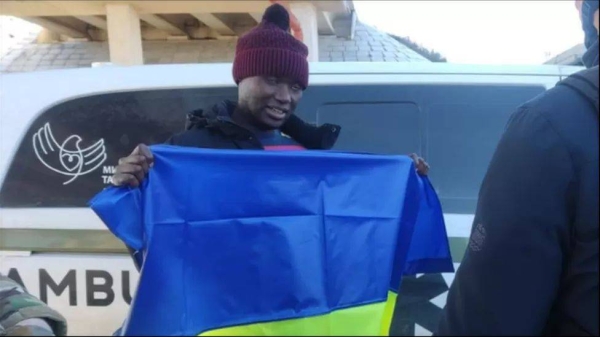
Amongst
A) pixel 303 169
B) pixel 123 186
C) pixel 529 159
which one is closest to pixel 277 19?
pixel 303 169

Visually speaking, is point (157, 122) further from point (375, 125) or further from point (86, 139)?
point (375, 125)

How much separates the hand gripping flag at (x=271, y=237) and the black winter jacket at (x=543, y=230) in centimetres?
23

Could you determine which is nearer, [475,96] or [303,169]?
[303,169]

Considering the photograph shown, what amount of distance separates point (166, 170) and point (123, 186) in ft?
0.43

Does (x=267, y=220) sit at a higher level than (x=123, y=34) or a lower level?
lower

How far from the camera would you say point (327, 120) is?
2975mm

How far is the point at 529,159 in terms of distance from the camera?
4.09 ft

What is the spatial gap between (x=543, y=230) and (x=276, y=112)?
1.01 metres

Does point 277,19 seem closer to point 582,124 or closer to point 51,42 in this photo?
point 582,124

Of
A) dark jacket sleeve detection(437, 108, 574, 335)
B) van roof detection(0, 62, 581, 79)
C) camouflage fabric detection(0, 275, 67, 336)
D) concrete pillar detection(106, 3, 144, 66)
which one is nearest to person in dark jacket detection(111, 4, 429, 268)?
camouflage fabric detection(0, 275, 67, 336)

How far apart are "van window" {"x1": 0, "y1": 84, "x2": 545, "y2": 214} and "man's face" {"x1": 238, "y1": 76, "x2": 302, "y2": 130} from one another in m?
0.92

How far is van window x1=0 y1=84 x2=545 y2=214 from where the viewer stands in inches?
115

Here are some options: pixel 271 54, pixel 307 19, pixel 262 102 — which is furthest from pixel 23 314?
pixel 307 19

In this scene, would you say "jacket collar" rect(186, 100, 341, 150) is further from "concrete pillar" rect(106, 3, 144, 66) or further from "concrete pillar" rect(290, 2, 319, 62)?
"concrete pillar" rect(106, 3, 144, 66)
